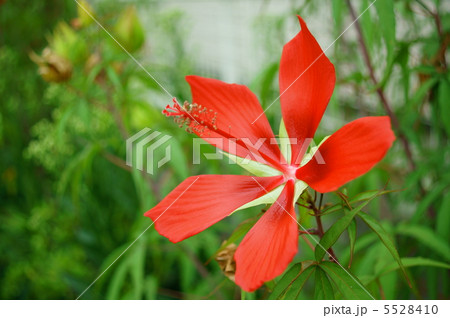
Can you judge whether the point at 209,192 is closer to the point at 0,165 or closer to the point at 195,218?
the point at 195,218

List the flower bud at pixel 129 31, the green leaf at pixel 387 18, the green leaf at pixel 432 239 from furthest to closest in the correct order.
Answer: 1. the flower bud at pixel 129 31
2. the green leaf at pixel 432 239
3. the green leaf at pixel 387 18

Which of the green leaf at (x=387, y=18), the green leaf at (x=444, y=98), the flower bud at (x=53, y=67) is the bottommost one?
the green leaf at (x=444, y=98)

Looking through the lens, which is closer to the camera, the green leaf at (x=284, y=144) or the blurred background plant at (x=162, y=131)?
the green leaf at (x=284, y=144)

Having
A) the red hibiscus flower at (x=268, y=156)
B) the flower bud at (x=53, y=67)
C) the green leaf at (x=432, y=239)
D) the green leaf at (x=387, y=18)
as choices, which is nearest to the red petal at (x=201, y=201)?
the red hibiscus flower at (x=268, y=156)

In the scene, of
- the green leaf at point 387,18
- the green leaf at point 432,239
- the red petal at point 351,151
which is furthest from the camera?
the green leaf at point 432,239

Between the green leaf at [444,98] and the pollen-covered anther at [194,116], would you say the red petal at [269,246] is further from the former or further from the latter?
the green leaf at [444,98]

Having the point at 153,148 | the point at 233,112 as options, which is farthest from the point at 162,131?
the point at 233,112

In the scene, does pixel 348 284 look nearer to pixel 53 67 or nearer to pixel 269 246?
pixel 269 246
